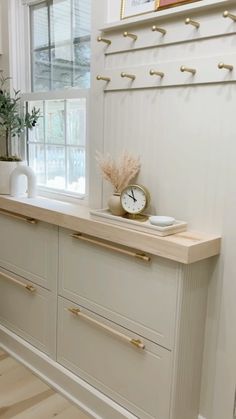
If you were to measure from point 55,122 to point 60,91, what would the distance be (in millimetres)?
202

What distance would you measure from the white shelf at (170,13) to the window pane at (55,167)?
32.0 inches

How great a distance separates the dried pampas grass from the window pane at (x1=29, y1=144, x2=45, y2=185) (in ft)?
2.78

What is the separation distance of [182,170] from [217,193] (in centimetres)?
19

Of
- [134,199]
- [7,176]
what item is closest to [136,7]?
[134,199]

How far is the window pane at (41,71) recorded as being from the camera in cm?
246

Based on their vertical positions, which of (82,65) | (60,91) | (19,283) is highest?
(82,65)

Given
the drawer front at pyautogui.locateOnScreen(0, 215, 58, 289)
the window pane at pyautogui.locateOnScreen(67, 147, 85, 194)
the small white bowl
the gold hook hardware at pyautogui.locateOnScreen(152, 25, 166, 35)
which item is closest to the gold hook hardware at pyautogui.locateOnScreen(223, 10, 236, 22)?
the gold hook hardware at pyautogui.locateOnScreen(152, 25, 166, 35)

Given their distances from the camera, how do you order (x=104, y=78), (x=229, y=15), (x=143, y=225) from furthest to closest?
(x=104, y=78) → (x=143, y=225) → (x=229, y=15)

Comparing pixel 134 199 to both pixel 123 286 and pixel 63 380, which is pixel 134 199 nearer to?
pixel 123 286

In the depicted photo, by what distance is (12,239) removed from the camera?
2.33m

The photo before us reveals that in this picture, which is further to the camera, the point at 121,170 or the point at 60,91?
the point at 60,91

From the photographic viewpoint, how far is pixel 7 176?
2369 millimetres

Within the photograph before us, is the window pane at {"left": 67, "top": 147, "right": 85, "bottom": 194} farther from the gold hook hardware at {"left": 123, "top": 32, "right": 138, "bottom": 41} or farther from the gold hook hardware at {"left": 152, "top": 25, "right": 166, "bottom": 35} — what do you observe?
the gold hook hardware at {"left": 152, "top": 25, "right": 166, "bottom": 35}

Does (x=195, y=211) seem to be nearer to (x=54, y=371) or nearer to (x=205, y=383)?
(x=205, y=383)
